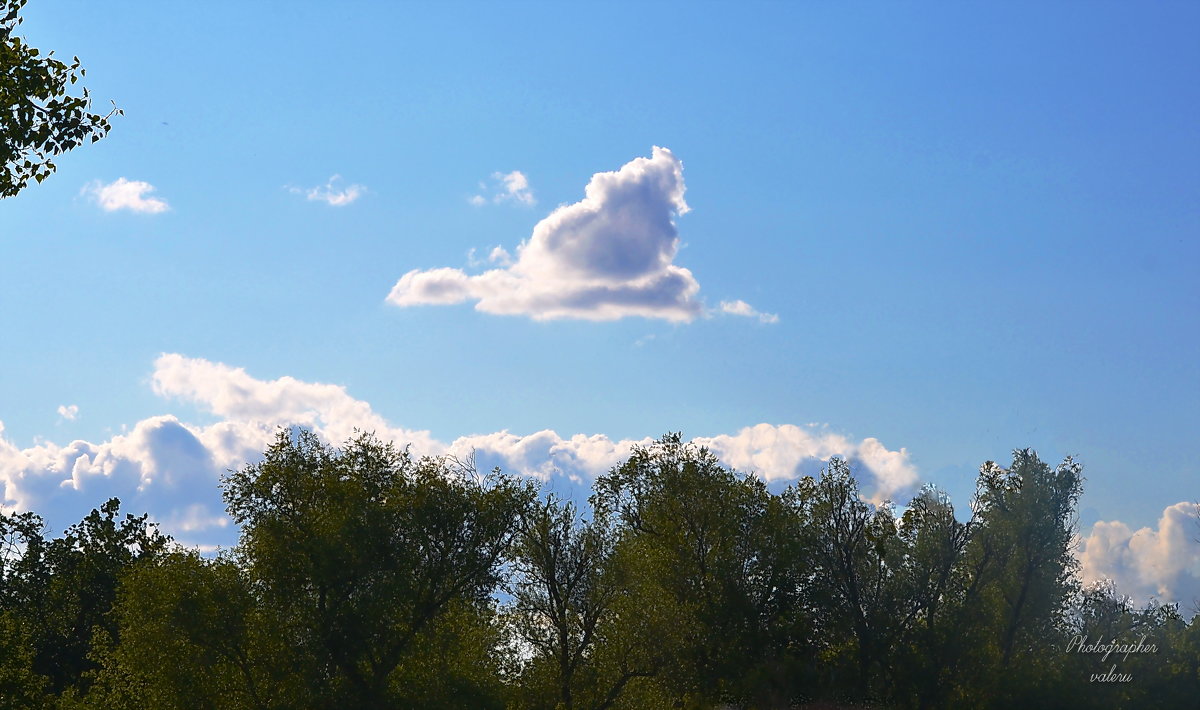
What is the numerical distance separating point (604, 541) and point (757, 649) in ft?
44.2

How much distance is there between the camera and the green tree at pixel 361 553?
56.8 metres

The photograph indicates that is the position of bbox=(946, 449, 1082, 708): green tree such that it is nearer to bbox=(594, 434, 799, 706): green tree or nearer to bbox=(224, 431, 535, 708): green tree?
bbox=(594, 434, 799, 706): green tree

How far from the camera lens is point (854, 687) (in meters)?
81.2

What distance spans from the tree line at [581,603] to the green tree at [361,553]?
0.12m

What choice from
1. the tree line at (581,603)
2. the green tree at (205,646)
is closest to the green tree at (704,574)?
the tree line at (581,603)

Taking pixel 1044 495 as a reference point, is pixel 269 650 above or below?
below

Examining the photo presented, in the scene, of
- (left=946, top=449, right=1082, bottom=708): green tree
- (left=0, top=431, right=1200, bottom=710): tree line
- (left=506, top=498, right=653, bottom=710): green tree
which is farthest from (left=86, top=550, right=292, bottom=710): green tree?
(left=946, top=449, right=1082, bottom=708): green tree

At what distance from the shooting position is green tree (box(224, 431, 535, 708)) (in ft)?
186

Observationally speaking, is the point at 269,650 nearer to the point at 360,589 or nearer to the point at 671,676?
the point at 360,589

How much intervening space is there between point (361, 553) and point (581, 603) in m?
17.8

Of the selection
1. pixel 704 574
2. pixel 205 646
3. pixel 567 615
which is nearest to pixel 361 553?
pixel 205 646

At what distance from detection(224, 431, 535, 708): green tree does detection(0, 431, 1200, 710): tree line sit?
0.12m

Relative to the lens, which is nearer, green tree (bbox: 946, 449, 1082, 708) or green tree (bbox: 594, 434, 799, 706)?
green tree (bbox: 594, 434, 799, 706)

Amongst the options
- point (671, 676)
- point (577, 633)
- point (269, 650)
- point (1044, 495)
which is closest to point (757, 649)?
point (671, 676)
